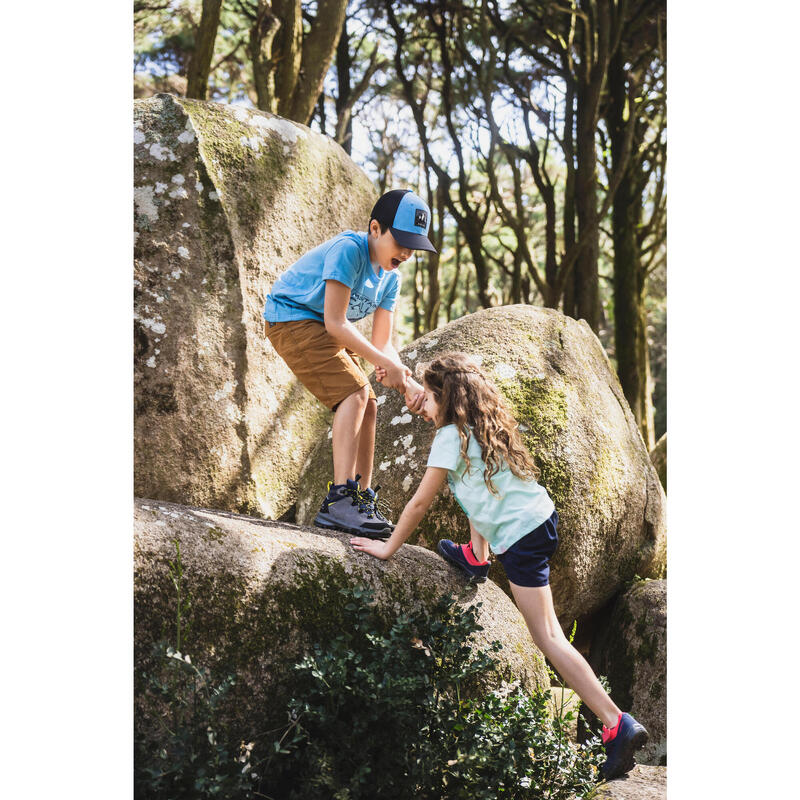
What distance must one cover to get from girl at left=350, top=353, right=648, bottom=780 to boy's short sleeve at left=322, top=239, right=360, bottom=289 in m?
0.65

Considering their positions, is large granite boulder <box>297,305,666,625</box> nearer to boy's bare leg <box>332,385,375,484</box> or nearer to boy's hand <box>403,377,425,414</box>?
boy's bare leg <box>332,385,375,484</box>

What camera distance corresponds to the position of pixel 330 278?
358 cm

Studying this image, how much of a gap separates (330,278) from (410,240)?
0.38 meters

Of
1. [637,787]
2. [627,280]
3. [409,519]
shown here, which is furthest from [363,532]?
[627,280]

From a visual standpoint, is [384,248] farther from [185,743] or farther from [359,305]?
[185,743]

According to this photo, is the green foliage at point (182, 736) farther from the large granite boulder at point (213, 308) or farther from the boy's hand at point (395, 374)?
the large granite boulder at point (213, 308)

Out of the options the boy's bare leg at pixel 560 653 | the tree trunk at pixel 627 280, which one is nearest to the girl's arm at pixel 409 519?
the boy's bare leg at pixel 560 653

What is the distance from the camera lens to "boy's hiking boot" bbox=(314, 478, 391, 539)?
3.52 m

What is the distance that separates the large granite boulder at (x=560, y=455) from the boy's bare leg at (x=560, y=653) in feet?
3.57

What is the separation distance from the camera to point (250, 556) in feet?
9.46

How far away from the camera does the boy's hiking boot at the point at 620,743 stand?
3.11 m

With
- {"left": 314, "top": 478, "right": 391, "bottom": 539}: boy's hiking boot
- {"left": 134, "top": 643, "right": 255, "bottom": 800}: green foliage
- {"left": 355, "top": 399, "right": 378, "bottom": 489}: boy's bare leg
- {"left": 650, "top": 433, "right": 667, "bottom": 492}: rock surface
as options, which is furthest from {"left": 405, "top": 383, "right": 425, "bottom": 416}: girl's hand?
{"left": 650, "top": 433, "right": 667, "bottom": 492}: rock surface

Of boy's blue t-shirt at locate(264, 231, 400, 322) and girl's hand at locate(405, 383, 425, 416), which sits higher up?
boy's blue t-shirt at locate(264, 231, 400, 322)
